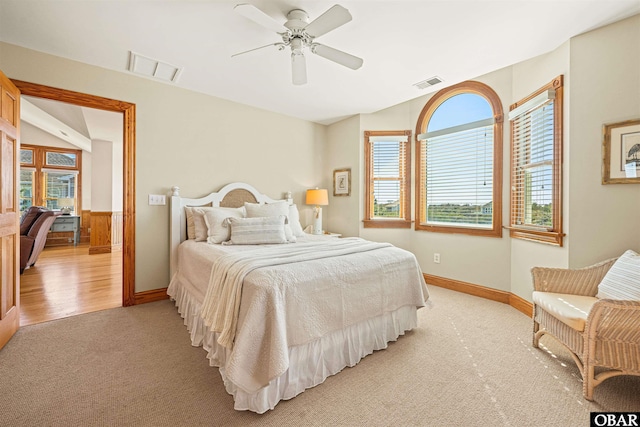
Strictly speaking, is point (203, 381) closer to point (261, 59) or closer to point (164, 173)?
point (164, 173)

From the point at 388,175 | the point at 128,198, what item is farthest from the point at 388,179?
the point at 128,198

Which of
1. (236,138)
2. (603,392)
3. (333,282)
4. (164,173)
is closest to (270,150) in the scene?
(236,138)

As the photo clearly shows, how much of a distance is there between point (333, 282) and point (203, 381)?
A: 3.43 ft

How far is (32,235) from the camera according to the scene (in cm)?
439

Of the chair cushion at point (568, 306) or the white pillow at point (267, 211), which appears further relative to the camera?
the white pillow at point (267, 211)

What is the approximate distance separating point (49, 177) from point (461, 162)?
969cm

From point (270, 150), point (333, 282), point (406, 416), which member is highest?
point (270, 150)

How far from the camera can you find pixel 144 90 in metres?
3.18

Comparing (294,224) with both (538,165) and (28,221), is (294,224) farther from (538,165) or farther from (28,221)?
(28,221)

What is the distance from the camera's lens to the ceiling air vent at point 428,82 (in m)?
3.18

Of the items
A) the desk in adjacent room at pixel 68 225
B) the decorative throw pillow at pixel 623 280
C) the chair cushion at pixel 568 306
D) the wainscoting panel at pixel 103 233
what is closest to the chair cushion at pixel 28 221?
the wainscoting panel at pixel 103 233

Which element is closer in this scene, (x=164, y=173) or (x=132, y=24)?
(x=132, y=24)

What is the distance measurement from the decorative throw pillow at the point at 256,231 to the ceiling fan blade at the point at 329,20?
177 cm

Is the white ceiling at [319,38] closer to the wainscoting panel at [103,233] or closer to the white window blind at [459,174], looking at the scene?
the white window blind at [459,174]
